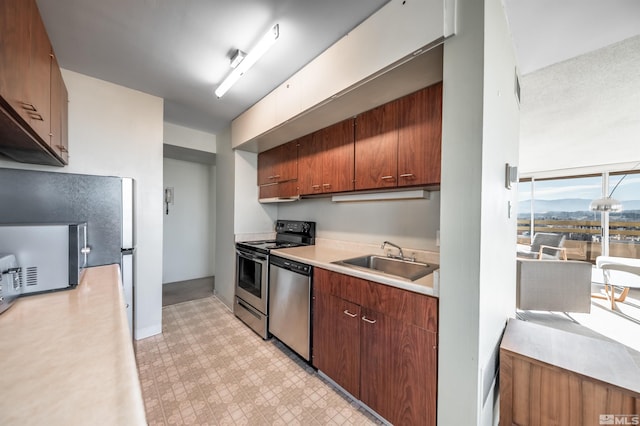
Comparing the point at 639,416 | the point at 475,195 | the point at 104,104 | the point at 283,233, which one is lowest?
the point at 639,416

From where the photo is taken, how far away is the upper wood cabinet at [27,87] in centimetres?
94

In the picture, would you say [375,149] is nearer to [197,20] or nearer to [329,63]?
[329,63]

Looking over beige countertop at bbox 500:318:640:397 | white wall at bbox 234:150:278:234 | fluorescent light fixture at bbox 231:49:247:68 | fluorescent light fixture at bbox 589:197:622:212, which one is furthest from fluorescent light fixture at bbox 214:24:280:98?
fluorescent light fixture at bbox 589:197:622:212

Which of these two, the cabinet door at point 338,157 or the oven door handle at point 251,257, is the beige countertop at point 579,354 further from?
the oven door handle at point 251,257

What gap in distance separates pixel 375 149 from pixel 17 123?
202 centimetres

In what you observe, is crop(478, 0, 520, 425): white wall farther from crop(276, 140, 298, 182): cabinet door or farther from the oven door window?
the oven door window

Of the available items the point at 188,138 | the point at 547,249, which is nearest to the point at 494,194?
the point at 188,138

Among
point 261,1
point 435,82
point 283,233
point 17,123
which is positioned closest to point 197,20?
point 261,1

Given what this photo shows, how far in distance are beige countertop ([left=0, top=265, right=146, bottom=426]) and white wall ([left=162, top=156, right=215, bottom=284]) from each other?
11.3 feet

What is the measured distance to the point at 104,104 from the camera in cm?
235

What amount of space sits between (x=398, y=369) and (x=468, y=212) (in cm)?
101

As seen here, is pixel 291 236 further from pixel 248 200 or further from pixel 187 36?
pixel 187 36

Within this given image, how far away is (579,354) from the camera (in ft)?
4.34

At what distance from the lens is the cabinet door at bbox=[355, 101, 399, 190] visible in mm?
1783
